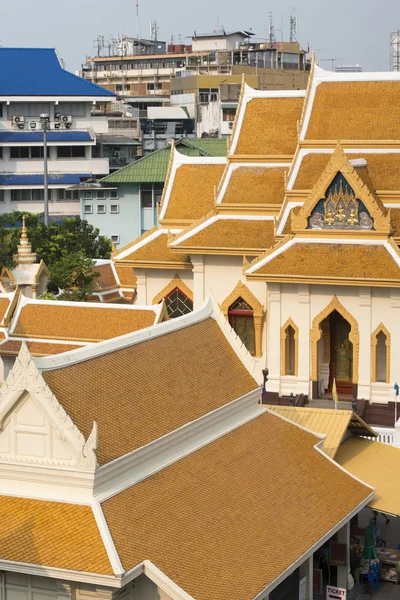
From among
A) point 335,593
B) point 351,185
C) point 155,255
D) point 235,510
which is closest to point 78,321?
point 155,255

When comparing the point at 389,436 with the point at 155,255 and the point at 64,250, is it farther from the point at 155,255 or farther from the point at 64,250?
the point at 64,250

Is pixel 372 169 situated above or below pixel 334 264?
above

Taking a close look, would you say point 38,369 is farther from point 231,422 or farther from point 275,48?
point 275,48

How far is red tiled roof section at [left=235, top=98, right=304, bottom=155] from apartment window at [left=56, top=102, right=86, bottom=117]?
53.0 metres

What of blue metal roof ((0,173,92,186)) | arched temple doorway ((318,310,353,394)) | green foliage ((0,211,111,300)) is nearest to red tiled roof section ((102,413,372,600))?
arched temple doorway ((318,310,353,394))

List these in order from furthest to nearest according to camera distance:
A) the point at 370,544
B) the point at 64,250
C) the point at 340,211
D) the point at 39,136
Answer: the point at 39,136
the point at 64,250
the point at 340,211
the point at 370,544

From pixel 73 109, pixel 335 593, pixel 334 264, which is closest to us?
pixel 335 593

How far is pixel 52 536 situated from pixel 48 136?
72.8 m

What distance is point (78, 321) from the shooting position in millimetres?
35500

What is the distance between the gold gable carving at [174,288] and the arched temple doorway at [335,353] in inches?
242

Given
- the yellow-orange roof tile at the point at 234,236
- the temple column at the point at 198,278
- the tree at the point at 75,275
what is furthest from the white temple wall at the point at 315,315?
the tree at the point at 75,275

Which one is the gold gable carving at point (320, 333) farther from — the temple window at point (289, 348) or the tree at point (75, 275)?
the tree at point (75, 275)

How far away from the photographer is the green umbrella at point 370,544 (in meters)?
23.8

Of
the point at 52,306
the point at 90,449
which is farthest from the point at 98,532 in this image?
the point at 52,306
